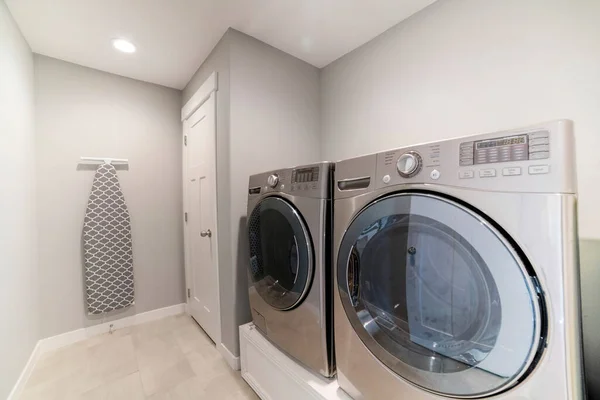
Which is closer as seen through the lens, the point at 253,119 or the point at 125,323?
the point at 253,119

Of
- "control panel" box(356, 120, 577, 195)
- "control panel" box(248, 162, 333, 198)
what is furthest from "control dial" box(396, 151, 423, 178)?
"control panel" box(248, 162, 333, 198)

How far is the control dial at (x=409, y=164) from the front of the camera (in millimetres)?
764

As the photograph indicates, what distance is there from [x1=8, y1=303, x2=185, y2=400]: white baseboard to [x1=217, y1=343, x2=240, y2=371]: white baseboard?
0.98 m

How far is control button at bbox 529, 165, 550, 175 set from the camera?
567 millimetres

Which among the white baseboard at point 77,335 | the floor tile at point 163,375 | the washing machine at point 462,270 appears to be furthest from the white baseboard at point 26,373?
the washing machine at point 462,270

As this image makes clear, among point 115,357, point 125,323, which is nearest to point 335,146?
point 115,357

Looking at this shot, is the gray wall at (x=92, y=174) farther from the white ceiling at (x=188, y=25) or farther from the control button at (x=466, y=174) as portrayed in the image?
the control button at (x=466, y=174)

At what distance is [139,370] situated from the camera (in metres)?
1.72

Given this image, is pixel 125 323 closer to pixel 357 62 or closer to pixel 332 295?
pixel 332 295

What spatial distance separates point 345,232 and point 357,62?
5.14 feet

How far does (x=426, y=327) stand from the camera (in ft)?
2.59

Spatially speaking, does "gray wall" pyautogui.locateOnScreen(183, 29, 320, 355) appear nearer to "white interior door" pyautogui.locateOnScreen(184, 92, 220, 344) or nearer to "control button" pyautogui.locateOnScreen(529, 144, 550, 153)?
"white interior door" pyautogui.locateOnScreen(184, 92, 220, 344)

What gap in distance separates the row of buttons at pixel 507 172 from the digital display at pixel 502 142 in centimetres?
6

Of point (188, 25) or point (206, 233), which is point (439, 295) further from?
point (188, 25)
